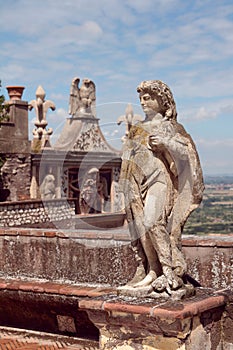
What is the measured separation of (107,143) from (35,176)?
4634mm

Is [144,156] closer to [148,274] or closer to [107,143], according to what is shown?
[148,274]

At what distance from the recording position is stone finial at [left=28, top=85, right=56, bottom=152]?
21.1 m

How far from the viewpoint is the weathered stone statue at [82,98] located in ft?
76.7

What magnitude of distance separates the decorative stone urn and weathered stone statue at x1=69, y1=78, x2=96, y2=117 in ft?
12.7

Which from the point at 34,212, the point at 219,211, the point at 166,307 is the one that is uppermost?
the point at 34,212

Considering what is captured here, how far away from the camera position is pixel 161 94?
4.42 metres

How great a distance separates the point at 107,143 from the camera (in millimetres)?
24078

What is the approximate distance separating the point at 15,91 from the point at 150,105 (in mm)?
15713

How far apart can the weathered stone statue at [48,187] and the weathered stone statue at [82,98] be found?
3996 millimetres

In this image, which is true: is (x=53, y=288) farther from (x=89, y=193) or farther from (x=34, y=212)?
(x=89, y=193)

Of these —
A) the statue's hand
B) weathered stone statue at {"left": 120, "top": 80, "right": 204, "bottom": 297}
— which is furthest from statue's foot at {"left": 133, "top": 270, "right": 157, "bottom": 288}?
the statue's hand

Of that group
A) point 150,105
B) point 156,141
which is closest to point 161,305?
point 156,141

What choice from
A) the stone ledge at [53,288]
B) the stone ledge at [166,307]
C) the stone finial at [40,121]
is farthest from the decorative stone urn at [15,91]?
the stone ledge at [166,307]

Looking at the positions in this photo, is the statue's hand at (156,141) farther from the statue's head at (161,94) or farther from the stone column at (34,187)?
the stone column at (34,187)
